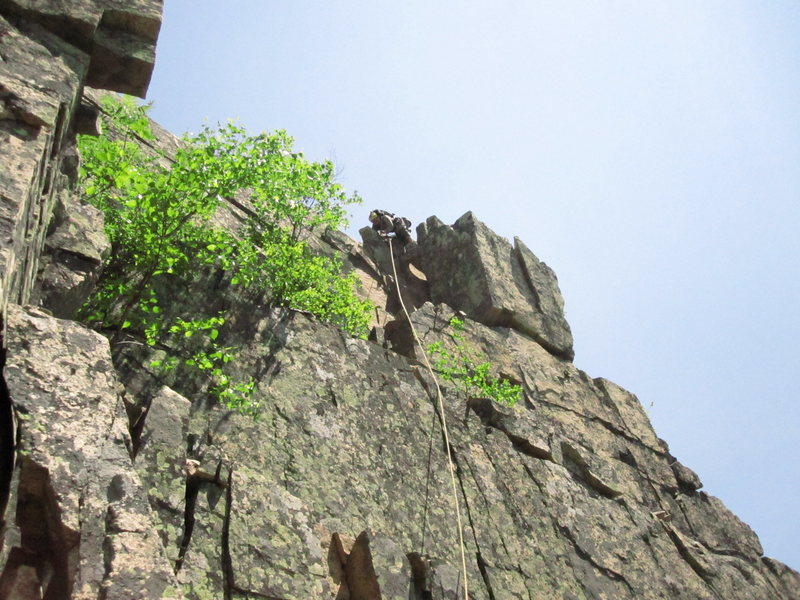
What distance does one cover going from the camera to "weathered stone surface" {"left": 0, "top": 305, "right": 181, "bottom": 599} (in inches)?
180

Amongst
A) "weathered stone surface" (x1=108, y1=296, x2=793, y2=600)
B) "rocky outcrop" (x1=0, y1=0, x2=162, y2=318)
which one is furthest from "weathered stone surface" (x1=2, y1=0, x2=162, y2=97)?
"weathered stone surface" (x1=108, y1=296, x2=793, y2=600)

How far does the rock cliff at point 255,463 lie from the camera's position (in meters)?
4.86

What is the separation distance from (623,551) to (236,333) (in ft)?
22.6

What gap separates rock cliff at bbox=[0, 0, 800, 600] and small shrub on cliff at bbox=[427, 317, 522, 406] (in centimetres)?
44

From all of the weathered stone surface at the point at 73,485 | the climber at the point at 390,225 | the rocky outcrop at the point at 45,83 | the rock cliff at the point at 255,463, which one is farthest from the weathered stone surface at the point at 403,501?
the climber at the point at 390,225

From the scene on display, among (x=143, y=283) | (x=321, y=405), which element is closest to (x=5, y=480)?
(x=143, y=283)

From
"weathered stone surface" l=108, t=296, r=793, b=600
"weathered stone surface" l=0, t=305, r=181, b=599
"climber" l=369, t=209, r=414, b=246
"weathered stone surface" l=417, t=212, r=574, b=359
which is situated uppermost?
"climber" l=369, t=209, r=414, b=246

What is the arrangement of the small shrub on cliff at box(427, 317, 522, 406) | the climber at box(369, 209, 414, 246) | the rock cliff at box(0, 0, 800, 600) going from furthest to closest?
the climber at box(369, 209, 414, 246) < the small shrub on cliff at box(427, 317, 522, 406) < the rock cliff at box(0, 0, 800, 600)

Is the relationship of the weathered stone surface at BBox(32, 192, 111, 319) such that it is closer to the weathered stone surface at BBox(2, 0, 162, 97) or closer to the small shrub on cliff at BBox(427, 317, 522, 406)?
the weathered stone surface at BBox(2, 0, 162, 97)

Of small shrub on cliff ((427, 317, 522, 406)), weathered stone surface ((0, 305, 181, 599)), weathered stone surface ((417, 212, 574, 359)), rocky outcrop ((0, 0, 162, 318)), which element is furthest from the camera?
weathered stone surface ((417, 212, 574, 359))

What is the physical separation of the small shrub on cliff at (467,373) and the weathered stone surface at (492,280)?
2782mm

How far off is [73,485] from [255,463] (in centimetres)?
342

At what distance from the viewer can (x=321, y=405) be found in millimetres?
9430

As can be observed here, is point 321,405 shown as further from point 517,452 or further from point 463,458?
point 517,452
